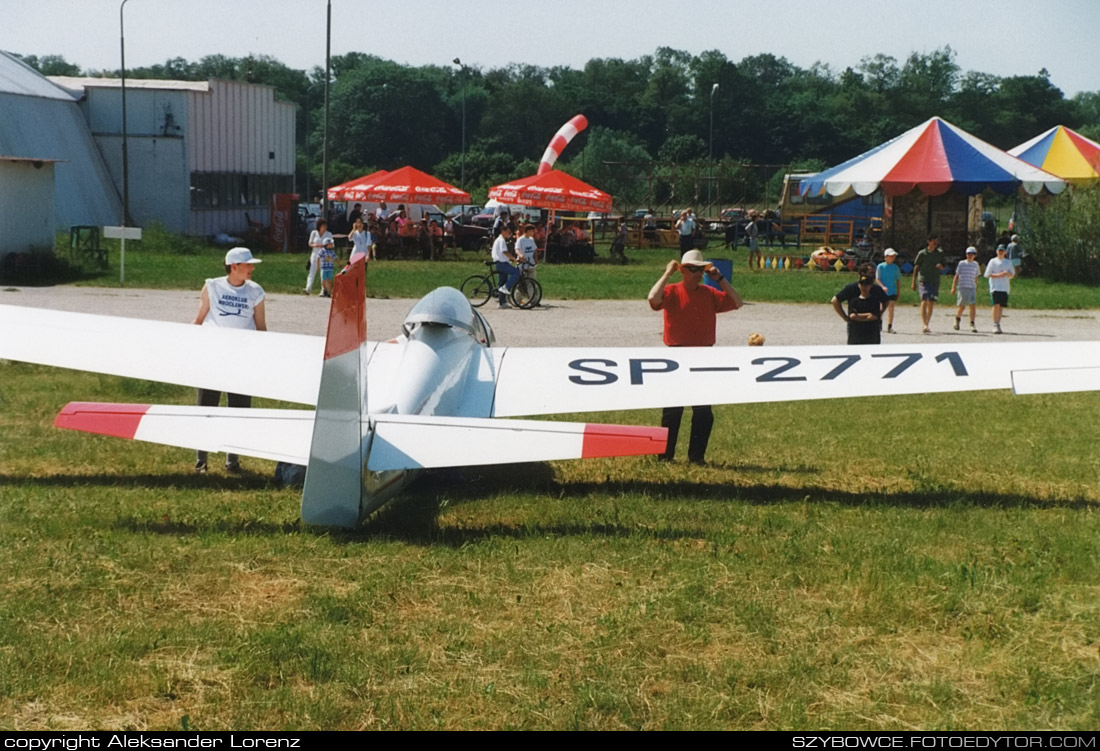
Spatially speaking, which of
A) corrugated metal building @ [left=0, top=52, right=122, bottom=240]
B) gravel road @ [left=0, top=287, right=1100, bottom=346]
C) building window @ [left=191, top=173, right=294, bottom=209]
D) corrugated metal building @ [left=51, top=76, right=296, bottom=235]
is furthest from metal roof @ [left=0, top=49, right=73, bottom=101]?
gravel road @ [left=0, top=287, right=1100, bottom=346]

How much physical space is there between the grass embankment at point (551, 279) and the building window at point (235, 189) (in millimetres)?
4077

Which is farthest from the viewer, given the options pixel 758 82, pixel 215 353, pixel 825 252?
pixel 758 82

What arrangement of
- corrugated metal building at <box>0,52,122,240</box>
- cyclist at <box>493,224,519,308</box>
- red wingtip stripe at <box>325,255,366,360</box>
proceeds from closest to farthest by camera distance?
red wingtip stripe at <box>325,255,366,360</box> → cyclist at <box>493,224,519,308</box> → corrugated metal building at <box>0,52,122,240</box>

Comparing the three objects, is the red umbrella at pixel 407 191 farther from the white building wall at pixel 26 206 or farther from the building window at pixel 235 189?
the white building wall at pixel 26 206

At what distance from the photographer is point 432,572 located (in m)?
6.34

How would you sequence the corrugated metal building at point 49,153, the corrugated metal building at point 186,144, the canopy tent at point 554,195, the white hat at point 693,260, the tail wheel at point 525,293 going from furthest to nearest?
the corrugated metal building at point 186,144 < the canopy tent at point 554,195 < the corrugated metal building at point 49,153 < the tail wheel at point 525,293 < the white hat at point 693,260

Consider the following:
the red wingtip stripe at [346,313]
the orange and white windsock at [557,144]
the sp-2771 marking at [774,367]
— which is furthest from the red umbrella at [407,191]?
the red wingtip stripe at [346,313]

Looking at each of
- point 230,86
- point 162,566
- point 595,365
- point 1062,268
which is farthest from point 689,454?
point 230,86

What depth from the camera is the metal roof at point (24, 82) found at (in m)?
30.0

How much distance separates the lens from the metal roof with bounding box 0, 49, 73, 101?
30.0 metres

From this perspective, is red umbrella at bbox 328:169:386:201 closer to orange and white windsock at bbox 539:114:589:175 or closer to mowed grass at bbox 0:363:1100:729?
orange and white windsock at bbox 539:114:589:175

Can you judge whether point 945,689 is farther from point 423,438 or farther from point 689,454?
point 689,454

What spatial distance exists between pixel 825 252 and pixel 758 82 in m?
28.1

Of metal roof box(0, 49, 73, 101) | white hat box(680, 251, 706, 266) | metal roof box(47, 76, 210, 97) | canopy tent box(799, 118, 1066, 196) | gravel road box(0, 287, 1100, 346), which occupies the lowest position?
gravel road box(0, 287, 1100, 346)
